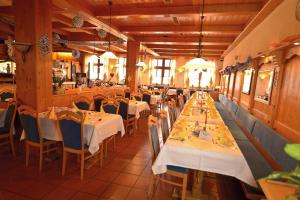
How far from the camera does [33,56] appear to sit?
3.59 meters

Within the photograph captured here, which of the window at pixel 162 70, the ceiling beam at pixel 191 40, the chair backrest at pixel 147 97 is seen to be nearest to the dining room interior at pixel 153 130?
the chair backrest at pixel 147 97

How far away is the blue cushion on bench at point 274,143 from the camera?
217 centimetres

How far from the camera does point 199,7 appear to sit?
4.21 metres

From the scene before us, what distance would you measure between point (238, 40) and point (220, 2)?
3.16 metres

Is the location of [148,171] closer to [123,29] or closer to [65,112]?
[65,112]

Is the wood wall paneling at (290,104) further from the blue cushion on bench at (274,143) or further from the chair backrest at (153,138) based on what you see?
the chair backrest at (153,138)

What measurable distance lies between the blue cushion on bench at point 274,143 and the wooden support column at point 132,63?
5.67m

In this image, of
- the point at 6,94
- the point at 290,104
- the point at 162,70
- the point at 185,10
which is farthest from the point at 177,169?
the point at 162,70

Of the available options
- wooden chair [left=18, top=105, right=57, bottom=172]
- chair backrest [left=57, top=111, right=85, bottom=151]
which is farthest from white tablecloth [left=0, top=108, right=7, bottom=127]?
chair backrest [left=57, top=111, right=85, bottom=151]

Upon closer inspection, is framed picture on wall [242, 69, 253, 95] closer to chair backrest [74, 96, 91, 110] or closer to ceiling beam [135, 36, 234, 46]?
ceiling beam [135, 36, 234, 46]

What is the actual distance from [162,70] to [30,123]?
43.5ft

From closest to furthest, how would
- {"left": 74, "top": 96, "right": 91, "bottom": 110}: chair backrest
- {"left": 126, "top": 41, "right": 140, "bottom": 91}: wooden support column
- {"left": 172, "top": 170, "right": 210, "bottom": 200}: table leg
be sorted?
1. {"left": 172, "top": 170, "right": 210, "bottom": 200}: table leg
2. {"left": 74, "top": 96, "right": 91, "bottom": 110}: chair backrest
3. {"left": 126, "top": 41, "right": 140, "bottom": 91}: wooden support column

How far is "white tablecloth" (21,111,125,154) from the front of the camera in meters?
2.79

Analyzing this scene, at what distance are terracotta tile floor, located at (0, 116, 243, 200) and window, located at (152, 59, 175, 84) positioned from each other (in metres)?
12.4
